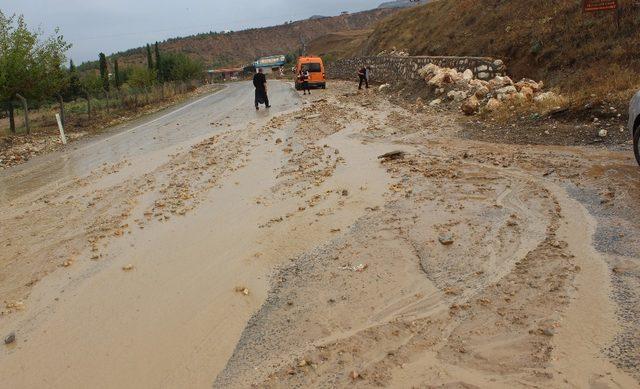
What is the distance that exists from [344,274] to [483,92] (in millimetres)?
11406

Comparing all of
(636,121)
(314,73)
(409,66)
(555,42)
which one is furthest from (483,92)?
(314,73)

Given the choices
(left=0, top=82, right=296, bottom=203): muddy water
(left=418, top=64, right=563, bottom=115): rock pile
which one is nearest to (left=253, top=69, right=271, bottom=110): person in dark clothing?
(left=0, top=82, right=296, bottom=203): muddy water

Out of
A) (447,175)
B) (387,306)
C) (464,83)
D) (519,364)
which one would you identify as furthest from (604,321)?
(464,83)

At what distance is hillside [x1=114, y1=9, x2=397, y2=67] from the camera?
467 feet

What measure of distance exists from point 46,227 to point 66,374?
173 inches

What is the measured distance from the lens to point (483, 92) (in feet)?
49.5

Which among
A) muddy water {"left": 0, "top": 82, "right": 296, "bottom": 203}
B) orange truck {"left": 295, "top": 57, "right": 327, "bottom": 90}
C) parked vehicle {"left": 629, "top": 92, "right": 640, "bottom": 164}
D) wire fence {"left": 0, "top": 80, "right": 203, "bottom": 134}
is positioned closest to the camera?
parked vehicle {"left": 629, "top": 92, "right": 640, "bottom": 164}

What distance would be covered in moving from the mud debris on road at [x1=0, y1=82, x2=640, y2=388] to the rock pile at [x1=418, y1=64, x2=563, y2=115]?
374cm

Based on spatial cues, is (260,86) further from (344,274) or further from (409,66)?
(344,274)

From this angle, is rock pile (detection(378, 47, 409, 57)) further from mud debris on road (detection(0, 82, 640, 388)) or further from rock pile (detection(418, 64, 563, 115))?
mud debris on road (detection(0, 82, 640, 388))

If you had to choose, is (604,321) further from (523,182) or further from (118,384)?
(523,182)

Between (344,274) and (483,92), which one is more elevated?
(483,92)

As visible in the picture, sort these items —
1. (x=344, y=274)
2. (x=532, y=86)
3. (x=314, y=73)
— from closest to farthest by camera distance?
1. (x=344, y=274)
2. (x=532, y=86)
3. (x=314, y=73)

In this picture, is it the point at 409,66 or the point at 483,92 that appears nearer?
the point at 483,92
